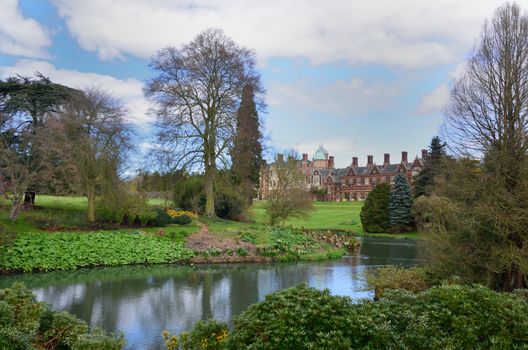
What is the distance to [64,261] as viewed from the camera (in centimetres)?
2014

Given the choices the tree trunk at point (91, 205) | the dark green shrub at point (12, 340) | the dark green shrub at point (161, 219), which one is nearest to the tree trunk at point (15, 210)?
the tree trunk at point (91, 205)

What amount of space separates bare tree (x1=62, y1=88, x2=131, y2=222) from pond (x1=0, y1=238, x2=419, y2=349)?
715 centimetres

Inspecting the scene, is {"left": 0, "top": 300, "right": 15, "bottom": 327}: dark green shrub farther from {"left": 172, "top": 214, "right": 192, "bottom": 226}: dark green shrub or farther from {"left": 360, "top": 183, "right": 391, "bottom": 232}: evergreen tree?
{"left": 360, "top": 183, "right": 391, "bottom": 232}: evergreen tree

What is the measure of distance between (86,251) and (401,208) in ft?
109

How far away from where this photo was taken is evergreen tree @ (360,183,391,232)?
4616cm

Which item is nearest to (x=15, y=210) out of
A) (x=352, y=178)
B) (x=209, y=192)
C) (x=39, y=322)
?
(x=209, y=192)

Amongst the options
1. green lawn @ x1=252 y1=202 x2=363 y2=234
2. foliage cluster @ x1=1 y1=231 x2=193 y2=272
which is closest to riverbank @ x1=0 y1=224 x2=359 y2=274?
foliage cluster @ x1=1 y1=231 x2=193 y2=272

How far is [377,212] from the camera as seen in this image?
4653 centimetres

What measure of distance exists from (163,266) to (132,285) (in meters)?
5.33

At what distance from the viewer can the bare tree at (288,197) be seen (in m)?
34.6

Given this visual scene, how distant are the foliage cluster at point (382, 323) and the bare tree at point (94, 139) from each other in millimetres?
21952

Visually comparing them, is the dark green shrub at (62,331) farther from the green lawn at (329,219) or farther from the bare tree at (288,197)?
the green lawn at (329,219)

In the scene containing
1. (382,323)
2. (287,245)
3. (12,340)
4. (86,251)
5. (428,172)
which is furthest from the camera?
(428,172)

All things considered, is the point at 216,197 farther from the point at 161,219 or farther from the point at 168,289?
the point at 168,289
